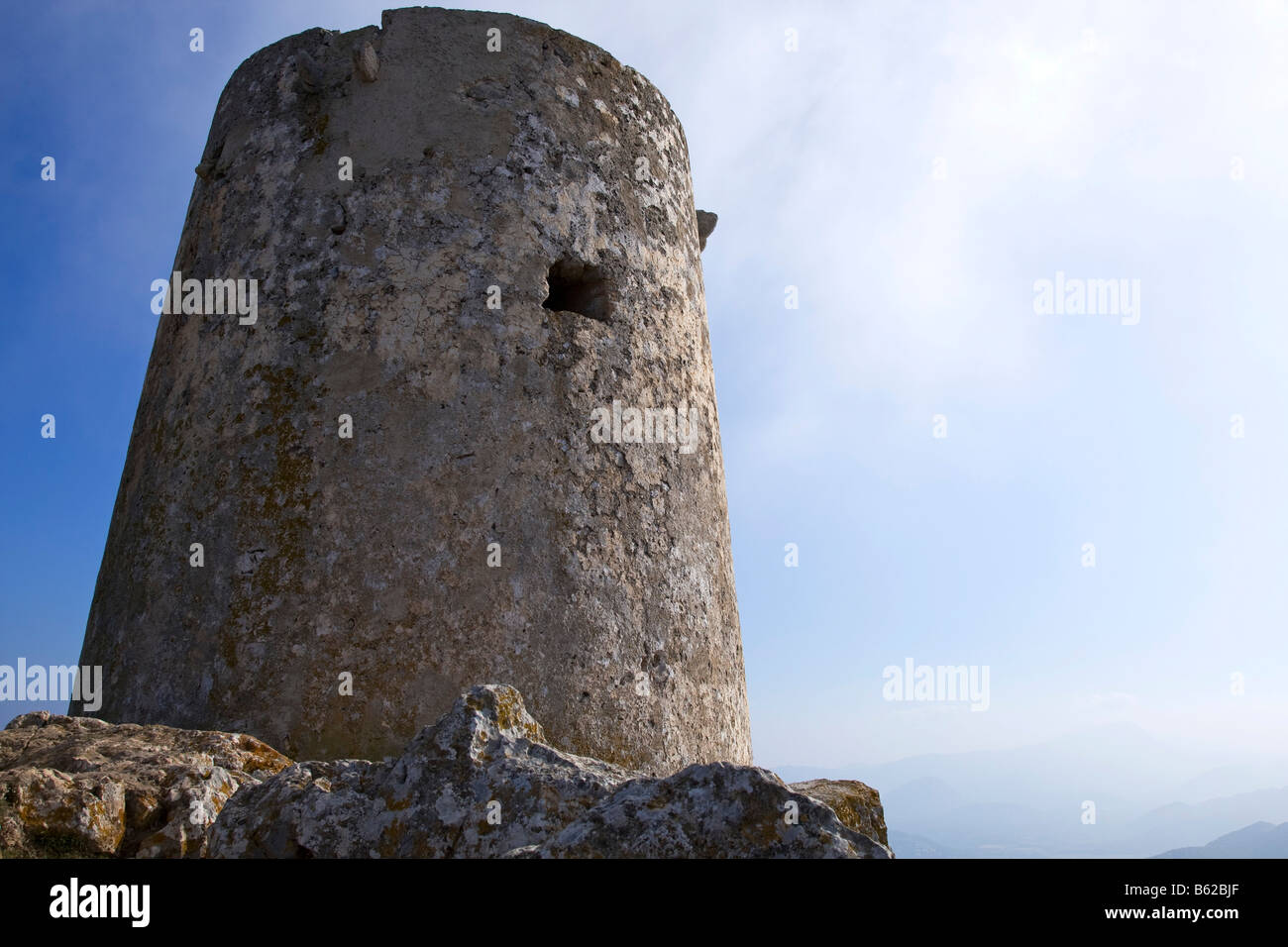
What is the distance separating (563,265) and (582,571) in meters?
1.58

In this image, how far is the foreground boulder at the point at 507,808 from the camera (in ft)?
7.37

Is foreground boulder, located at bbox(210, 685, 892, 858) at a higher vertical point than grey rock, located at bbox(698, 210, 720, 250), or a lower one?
lower

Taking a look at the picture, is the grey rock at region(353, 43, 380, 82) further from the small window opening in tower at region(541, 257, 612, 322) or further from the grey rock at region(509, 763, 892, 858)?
the grey rock at region(509, 763, 892, 858)

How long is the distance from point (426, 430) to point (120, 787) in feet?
6.41

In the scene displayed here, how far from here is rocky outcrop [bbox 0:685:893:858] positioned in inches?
88.9

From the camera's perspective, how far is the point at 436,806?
2768mm

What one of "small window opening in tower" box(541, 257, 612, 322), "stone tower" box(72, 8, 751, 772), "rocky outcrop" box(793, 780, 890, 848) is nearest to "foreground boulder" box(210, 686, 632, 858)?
"rocky outcrop" box(793, 780, 890, 848)

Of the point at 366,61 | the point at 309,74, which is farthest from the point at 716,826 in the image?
the point at 309,74

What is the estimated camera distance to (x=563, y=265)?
521 cm

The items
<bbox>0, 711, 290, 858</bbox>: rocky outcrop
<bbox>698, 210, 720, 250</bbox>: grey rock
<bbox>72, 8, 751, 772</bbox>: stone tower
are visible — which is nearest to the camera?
<bbox>0, 711, 290, 858</bbox>: rocky outcrop

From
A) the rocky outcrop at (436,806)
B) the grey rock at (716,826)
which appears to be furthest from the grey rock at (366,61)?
the grey rock at (716,826)

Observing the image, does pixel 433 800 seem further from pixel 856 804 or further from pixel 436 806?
pixel 856 804

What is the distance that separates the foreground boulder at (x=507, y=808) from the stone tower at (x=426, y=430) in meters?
1.36
